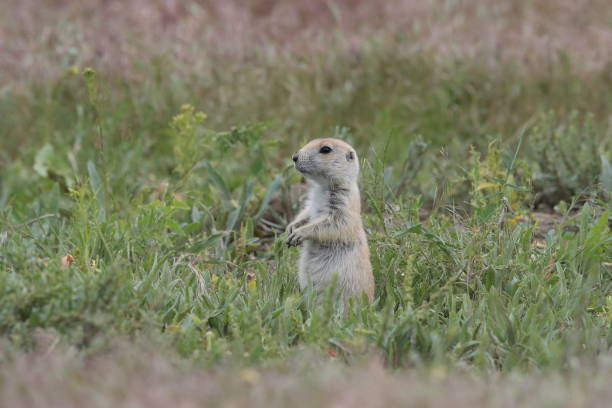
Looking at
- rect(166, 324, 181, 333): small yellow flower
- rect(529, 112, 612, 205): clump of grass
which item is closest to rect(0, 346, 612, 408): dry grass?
rect(166, 324, 181, 333): small yellow flower

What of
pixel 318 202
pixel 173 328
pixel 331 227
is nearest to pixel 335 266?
pixel 331 227

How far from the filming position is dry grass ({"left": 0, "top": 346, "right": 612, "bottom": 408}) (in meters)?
2.48

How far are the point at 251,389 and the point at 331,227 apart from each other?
2.17 meters

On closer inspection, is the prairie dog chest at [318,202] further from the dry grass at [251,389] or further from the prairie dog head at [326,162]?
the dry grass at [251,389]

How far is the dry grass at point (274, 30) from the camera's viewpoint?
905cm

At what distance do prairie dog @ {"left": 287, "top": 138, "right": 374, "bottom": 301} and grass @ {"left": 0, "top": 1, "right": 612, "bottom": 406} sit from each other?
0.14 meters

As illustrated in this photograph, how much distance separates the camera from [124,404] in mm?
2461

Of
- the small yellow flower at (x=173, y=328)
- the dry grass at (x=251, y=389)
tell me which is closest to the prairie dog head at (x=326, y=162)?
the small yellow flower at (x=173, y=328)

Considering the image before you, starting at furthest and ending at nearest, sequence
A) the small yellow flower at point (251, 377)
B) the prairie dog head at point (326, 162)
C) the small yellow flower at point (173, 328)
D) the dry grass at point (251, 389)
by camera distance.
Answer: the prairie dog head at point (326, 162), the small yellow flower at point (173, 328), the small yellow flower at point (251, 377), the dry grass at point (251, 389)

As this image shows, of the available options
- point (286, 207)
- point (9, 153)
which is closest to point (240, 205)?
point (286, 207)

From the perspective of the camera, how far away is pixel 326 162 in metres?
5.03

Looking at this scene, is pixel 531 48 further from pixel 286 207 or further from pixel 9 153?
pixel 9 153

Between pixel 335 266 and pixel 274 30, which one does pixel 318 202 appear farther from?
pixel 274 30

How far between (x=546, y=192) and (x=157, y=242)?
3.13 meters
